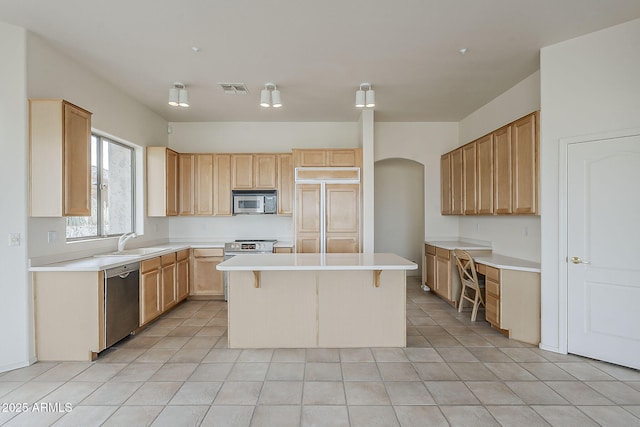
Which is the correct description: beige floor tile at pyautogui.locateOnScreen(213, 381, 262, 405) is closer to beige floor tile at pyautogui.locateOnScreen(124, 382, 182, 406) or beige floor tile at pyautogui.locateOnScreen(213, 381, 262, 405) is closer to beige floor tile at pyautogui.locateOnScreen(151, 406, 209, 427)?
beige floor tile at pyautogui.locateOnScreen(151, 406, 209, 427)

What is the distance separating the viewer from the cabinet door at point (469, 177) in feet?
15.0

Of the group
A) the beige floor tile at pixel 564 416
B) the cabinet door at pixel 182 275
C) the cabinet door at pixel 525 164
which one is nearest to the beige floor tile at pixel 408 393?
the beige floor tile at pixel 564 416

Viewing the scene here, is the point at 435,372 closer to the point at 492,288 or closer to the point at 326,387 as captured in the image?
the point at 326,387

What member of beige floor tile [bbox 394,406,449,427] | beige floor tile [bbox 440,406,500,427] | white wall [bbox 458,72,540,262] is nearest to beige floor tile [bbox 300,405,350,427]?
beige floor tile [bbox 394,406,449,427]

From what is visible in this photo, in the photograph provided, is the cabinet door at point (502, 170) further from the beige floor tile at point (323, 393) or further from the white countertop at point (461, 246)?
the beige floor tile at point (323, 393)

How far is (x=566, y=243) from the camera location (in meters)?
3.11

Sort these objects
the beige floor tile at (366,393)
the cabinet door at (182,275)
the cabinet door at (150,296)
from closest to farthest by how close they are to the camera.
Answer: the beige floor tile at (366,393), the cabinet door at (150,296), the cabinet door at (182,275)

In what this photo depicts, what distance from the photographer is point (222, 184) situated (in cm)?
538

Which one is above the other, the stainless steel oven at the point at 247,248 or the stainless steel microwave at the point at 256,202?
the stainless steel microwave at the point at 256,202

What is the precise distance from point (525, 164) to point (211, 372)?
12.3ft

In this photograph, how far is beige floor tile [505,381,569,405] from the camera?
2340 millimetres

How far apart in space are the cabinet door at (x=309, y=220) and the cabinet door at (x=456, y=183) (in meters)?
2.20

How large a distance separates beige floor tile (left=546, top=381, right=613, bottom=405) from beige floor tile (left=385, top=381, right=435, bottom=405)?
3.34 ft

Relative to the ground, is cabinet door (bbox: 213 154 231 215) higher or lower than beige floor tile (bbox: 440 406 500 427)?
higher
